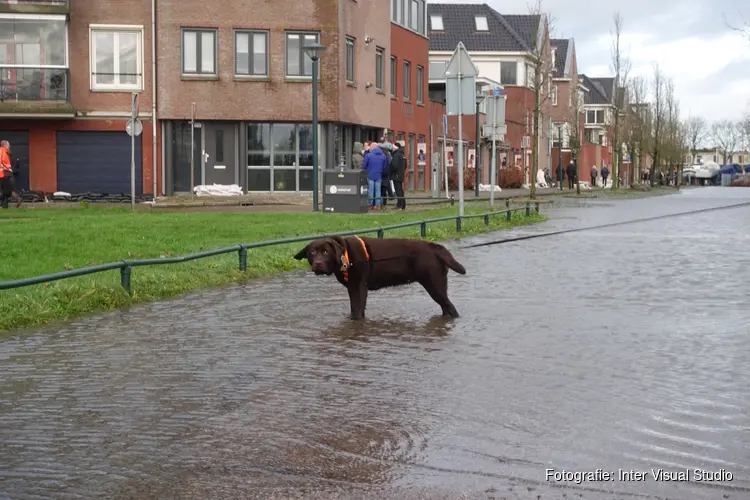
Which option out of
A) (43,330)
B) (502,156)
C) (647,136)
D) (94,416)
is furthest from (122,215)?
(647,136)

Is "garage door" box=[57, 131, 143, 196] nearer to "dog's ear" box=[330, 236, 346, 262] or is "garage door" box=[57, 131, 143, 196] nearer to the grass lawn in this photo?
the grass lawn

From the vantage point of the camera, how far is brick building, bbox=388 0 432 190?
54438 millimetres

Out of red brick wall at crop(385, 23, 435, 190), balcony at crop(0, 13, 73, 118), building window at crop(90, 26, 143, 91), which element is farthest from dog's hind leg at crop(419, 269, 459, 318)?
red brick wall at crop(385, 23, 435, 190)

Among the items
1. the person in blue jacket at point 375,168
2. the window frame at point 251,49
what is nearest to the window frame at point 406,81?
the window frame at point 251,49

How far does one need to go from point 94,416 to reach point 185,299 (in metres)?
6.19

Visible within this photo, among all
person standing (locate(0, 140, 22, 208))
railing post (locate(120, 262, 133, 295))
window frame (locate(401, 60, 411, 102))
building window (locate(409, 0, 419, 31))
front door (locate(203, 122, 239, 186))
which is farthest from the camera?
building window (locate(409, 0, 419, 31))

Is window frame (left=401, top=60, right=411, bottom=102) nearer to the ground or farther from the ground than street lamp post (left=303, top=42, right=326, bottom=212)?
farther from the ground

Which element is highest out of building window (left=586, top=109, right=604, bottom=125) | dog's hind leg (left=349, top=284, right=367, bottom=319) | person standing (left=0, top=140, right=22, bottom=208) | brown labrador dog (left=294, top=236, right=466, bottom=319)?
building window (left=586, top=109, right=604, bottom=125)

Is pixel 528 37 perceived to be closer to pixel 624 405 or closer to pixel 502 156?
pixel 502 156

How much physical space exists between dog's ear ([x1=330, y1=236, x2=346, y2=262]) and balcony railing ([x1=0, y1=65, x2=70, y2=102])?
109 feet

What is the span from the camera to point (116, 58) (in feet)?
141

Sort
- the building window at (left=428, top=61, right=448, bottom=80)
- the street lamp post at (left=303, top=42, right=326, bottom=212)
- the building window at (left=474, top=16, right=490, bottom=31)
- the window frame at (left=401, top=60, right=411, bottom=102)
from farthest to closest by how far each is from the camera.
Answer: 1. the building window at (left=474, top=16, right=490, bottom=31)
2. the building window at (left=428, top=61, right=448, bottom=80)
3. the window frame at (left=401, top=60, right=411, bottom=102)
4. the street lamp post at (left=303, top=42, right=326, bottom=212)

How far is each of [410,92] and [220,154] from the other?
16.2 metres

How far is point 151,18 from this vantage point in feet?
140
